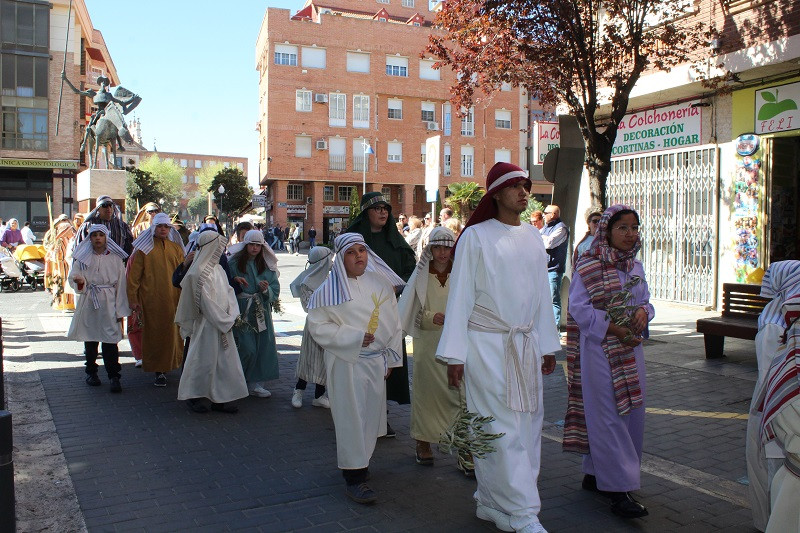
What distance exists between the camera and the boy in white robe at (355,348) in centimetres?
472

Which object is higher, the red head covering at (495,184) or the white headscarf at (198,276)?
the red head covering at (495,184)

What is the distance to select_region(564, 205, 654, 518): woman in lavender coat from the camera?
14.5ft

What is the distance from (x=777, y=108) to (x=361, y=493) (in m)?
10.9

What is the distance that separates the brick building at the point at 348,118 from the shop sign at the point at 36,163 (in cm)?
1314

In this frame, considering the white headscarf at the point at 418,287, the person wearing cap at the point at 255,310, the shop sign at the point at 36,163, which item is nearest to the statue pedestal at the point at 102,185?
the person wearing cap at the point at 255,310

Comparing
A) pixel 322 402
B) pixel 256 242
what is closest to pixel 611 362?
pixel 322 402

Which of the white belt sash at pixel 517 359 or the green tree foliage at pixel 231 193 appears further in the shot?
the green tree foliage at pixel 231 193

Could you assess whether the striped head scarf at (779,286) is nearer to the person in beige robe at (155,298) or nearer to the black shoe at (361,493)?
the black shoe at (361,493)

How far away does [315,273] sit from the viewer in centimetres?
649

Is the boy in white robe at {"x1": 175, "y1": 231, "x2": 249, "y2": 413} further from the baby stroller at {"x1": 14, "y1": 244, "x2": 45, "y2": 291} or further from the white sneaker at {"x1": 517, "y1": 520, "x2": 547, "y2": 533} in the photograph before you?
the baby stroller at {"x1": 14, "y1": 244, "x2": 45, "y2": 291}

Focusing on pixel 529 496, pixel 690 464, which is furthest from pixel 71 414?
pixel 690 464

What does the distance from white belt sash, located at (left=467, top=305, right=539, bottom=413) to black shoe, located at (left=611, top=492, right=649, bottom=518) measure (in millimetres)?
880

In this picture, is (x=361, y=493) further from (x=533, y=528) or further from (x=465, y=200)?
(x=465, y=200)

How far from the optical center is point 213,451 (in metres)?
5.77
